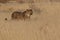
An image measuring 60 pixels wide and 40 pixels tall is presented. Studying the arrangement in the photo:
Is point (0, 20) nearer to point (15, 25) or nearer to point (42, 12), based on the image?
point (15, 25)

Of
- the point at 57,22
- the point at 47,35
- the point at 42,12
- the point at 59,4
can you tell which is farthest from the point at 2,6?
the point at 47,35

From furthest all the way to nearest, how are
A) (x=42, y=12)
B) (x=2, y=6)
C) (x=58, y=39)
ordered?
(x=2, y=6) → (x=42, y=12) → (x=58, y=39)

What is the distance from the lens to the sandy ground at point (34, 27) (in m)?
2.21

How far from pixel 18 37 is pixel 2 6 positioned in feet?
5.00

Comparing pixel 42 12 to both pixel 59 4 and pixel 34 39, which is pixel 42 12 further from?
pixel 34 39

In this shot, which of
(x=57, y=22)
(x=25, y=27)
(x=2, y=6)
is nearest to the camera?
(x=25, y=27)

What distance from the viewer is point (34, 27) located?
8.04 ft

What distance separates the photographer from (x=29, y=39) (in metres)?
2.13

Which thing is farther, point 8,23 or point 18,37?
point 8,23

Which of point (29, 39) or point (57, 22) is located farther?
point (57, 22)

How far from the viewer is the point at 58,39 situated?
83.9 inches

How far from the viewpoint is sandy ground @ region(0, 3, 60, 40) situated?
221cm

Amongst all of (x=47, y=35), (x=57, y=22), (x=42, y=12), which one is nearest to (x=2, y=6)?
(x=42, y=12)

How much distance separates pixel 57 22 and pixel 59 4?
106 cm
